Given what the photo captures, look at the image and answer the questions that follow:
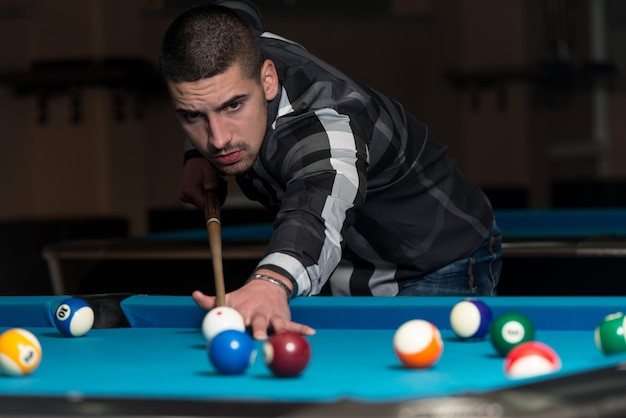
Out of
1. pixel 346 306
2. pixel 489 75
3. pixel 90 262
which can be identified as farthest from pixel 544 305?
pixel 489 75

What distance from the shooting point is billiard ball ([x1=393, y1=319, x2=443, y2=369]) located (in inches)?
59.8

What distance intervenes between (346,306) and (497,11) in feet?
18.0

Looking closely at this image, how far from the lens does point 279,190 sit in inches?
99.6

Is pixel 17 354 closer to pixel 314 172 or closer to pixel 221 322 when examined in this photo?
pixel 221 322

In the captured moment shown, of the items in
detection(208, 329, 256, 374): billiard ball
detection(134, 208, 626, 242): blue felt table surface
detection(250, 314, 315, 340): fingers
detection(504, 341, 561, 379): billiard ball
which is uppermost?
detection(134, 208, 626, 242): blue felt table surface

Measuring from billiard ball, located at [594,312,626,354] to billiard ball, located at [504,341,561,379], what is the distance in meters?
0.15

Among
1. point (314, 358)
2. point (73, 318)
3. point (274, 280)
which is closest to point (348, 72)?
point (274, 280)

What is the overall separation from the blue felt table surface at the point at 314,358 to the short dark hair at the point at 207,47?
43 cm

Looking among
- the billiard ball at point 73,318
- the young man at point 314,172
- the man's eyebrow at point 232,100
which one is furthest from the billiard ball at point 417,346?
the man's eyebrow at point 232,100

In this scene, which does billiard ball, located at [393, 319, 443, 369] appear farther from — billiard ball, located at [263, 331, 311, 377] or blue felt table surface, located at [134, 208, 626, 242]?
blue felt table surface, located at [134, 208, 626, 242]

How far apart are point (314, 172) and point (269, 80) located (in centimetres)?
26

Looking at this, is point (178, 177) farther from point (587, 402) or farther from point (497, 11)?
point (587, 402)

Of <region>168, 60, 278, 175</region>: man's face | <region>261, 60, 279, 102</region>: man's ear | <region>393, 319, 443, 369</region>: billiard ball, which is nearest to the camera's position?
<region>393, 319, 443, 369</region>: billiard ball

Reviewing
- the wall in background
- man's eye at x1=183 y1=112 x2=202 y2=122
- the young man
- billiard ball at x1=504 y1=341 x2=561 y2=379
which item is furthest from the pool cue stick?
the wall in background
